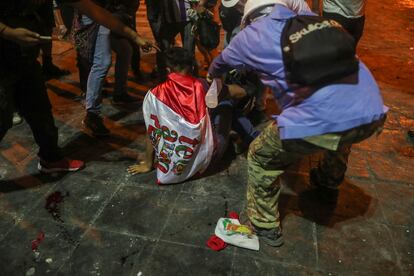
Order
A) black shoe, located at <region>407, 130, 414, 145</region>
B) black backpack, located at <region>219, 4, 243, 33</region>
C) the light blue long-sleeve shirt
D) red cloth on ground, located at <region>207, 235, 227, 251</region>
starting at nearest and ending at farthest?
the light blue long-sleeve shirt → red cloth on ground, located at <region>207, 235, 227, 251</region> → black shoe, located at <region>407, 130, 414, 145</region> → black backpack, located at <region>219, 4, 243, 33</region>

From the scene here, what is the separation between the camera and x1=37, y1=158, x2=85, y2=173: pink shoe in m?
3.25

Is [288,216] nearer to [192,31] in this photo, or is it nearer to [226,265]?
[226,265]

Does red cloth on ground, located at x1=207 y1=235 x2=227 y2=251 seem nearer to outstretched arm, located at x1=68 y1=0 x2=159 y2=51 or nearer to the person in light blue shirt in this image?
the person in light blue shirt

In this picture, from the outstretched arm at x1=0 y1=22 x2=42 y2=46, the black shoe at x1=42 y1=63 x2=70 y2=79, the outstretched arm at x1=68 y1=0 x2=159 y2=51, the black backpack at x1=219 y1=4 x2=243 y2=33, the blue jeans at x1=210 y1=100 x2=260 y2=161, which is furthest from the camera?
the black shoe at x1=42 y1=63 x2=70 y2=79

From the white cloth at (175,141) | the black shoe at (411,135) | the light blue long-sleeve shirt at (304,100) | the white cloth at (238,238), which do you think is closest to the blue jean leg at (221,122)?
the white cloth at (175,141)

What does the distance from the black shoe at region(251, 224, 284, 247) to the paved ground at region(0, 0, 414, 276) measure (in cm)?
5

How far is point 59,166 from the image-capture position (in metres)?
3.26

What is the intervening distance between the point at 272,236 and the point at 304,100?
3.63ft

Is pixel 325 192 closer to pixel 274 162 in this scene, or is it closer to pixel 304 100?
pixel 274 162

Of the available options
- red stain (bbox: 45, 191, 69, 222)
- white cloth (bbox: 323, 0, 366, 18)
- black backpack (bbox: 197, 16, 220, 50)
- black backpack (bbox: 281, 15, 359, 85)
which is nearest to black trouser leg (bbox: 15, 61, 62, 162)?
red stain (bbox: 45, 191, 69, 222)

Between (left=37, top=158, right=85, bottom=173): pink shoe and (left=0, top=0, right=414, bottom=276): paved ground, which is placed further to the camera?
(left=37, top=158, right=85, bottom=173): pink shoe

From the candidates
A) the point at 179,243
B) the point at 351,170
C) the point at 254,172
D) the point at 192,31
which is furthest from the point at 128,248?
the point at 192,31

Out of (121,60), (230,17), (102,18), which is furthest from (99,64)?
(230,17)

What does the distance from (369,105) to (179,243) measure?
5.23 feet
